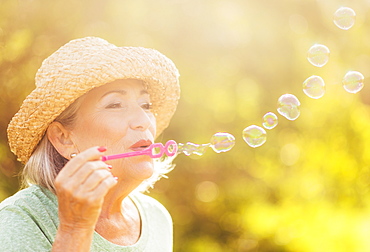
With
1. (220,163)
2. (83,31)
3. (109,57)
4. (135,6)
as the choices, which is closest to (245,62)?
(220,163)

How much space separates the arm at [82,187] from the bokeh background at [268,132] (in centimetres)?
262

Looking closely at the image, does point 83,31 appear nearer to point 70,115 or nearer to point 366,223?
point 70,115

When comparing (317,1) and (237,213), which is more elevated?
(317,1)

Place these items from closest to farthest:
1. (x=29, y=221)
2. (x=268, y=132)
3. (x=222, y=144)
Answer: (x=29, y=221) < (x=222, y=144) < (x=268, y=132)

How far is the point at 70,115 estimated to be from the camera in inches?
85.5

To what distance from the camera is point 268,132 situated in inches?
186

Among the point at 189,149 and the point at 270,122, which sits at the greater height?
the point at 270,122

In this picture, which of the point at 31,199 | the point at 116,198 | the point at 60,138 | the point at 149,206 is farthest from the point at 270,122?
the point at 31,199

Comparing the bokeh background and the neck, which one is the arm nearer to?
the neck

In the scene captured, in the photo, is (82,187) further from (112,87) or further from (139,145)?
(112,87)

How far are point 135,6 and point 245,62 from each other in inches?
48.6

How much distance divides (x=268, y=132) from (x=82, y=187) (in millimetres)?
3345

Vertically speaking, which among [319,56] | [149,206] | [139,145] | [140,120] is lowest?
[149,206]

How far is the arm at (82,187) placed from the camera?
1.55m
